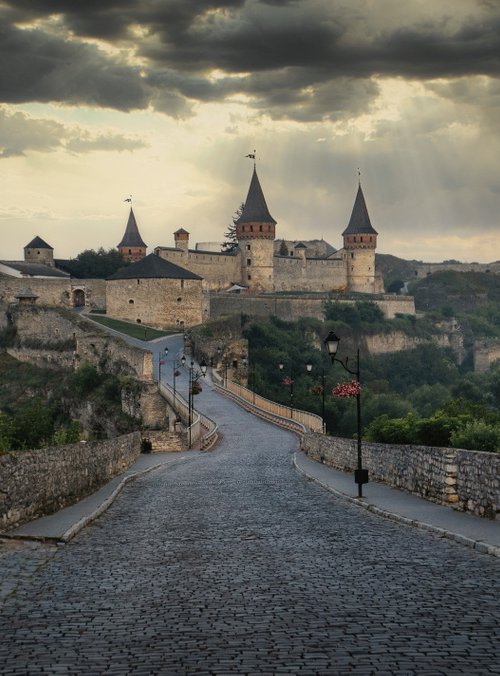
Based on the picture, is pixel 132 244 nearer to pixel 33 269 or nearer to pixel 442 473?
pixel 33 269

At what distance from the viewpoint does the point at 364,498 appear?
19453 millimetres

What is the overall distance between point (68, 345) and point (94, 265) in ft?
111

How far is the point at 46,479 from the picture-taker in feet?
54.7

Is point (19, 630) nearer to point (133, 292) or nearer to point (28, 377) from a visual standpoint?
point (28, 377)

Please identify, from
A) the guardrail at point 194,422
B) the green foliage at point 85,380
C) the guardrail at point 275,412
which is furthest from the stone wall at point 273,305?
the guardrail at point 194,422

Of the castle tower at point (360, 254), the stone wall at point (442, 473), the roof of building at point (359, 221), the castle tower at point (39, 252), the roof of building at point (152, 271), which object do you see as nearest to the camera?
the stone wall at point (442, 473)

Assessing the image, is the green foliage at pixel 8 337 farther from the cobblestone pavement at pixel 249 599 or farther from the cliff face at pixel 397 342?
the cobblestone pavement at pixel 249 599

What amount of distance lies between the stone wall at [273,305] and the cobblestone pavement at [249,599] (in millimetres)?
84304

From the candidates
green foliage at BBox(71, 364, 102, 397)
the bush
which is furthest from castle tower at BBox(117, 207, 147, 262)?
the bush

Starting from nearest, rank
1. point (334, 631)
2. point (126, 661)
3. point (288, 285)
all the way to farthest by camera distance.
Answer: point (126, 661), point (334, 631), point (288, 285)

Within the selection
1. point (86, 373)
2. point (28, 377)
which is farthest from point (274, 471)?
point (28, 377)

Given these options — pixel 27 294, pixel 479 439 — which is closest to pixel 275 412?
pixel 27 294

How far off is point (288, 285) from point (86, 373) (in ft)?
194

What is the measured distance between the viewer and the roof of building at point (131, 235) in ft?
388
